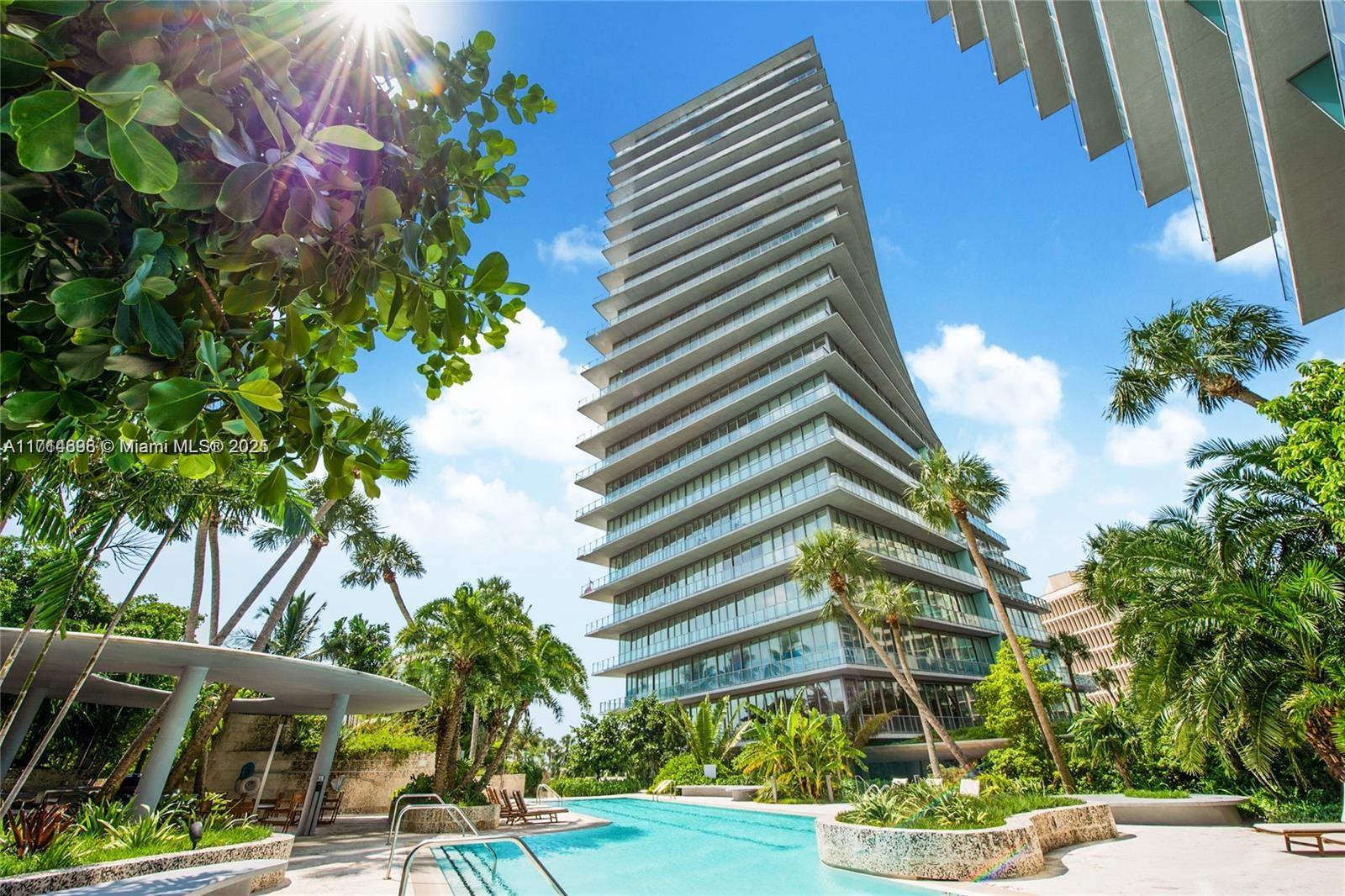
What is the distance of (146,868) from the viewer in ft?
23.9

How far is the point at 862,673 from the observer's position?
101 feet

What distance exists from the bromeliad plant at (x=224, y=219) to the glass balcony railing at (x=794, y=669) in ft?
102

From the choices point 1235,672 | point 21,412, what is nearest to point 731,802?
point 1235,672

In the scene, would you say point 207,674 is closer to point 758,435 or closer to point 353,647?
point 353,647

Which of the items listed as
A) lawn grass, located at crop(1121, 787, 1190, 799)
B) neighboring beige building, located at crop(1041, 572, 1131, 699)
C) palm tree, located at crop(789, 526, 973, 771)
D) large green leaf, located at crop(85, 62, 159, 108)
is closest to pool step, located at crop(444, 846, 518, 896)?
large green leaf, located at crop(85, 62, 159, 108)

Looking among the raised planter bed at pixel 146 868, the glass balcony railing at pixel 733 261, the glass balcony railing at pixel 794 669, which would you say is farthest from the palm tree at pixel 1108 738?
the glass balcony railing at pixel 733 261

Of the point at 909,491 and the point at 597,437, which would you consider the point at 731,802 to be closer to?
the point at 909,491

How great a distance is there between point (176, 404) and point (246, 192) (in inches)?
17.6

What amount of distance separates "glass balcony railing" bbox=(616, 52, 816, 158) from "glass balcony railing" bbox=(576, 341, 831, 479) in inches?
1420

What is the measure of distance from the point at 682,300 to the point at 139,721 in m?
42.6

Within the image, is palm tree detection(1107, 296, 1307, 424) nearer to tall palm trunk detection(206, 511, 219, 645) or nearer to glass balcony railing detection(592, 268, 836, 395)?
tall palm trunk detection(206, 511, 219, 645)

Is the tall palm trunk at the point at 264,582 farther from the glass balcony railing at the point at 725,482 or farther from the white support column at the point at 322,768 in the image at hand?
the glass balcony railing at the point at 725,482

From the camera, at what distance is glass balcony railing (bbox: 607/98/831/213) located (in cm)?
5681

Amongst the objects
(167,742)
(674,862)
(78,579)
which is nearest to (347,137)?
(78,579)
